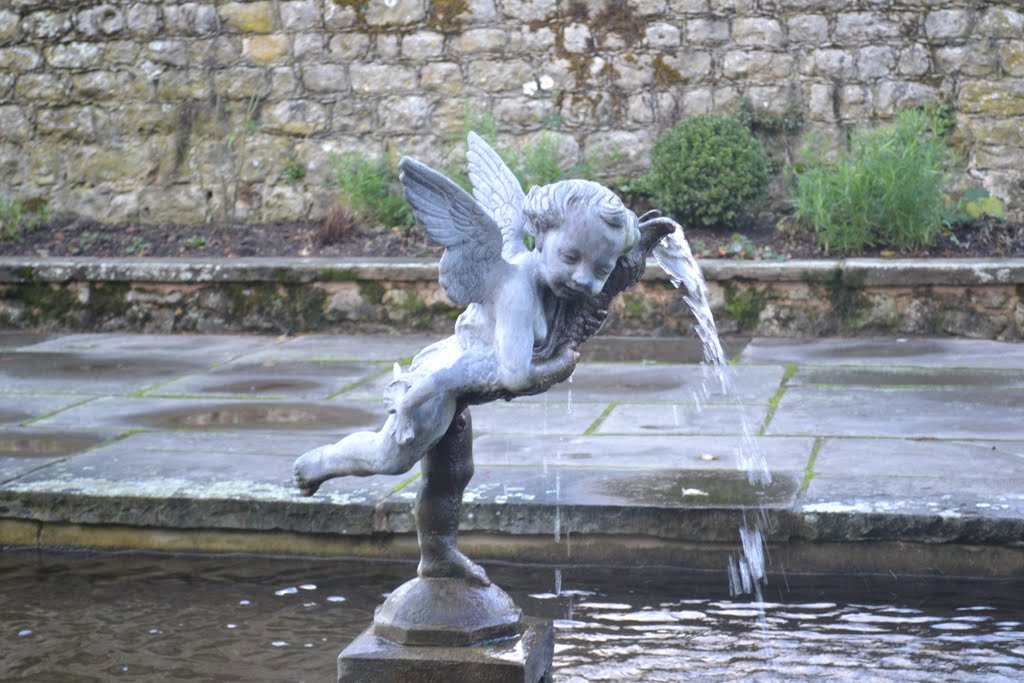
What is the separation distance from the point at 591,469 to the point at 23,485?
78.0 inches

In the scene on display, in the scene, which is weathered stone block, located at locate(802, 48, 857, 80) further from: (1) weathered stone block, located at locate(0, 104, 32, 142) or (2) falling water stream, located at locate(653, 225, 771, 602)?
(1) weathered stone block, located at locate(0, 104, 32, 142)

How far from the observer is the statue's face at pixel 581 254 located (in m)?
2.81

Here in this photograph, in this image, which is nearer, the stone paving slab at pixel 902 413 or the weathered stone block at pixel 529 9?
the stone paving slab at pixel 902 413

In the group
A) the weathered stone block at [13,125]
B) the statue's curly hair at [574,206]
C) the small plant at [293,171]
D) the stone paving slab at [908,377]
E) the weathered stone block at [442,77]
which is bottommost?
the stone paving slab at [908,377]

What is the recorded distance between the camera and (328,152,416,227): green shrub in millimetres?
9508

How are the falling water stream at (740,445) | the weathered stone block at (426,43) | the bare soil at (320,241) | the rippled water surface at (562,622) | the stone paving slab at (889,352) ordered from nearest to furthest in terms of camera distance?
the falling water stream at (740,445), the rippled water surface at (562,622), the stone paving slab at (889,352), the bare soil at (320,241), the weathered stone block at (426,43)

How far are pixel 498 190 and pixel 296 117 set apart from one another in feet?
23.8

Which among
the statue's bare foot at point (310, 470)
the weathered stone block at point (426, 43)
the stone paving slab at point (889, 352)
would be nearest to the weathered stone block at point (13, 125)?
the weathered stone block at point (426, 43)

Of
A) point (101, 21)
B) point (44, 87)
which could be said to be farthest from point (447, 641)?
point (44, 87)

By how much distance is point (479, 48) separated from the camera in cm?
990

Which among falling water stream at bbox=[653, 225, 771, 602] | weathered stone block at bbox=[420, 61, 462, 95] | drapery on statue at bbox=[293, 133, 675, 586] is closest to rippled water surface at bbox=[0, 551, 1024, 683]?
falling water stream at bbox=[653, 225, 771, 602]

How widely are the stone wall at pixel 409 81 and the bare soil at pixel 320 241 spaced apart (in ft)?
0.95

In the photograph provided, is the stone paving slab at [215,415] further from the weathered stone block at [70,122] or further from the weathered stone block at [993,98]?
the weathered stone block at [993,98]

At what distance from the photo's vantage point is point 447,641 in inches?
114
